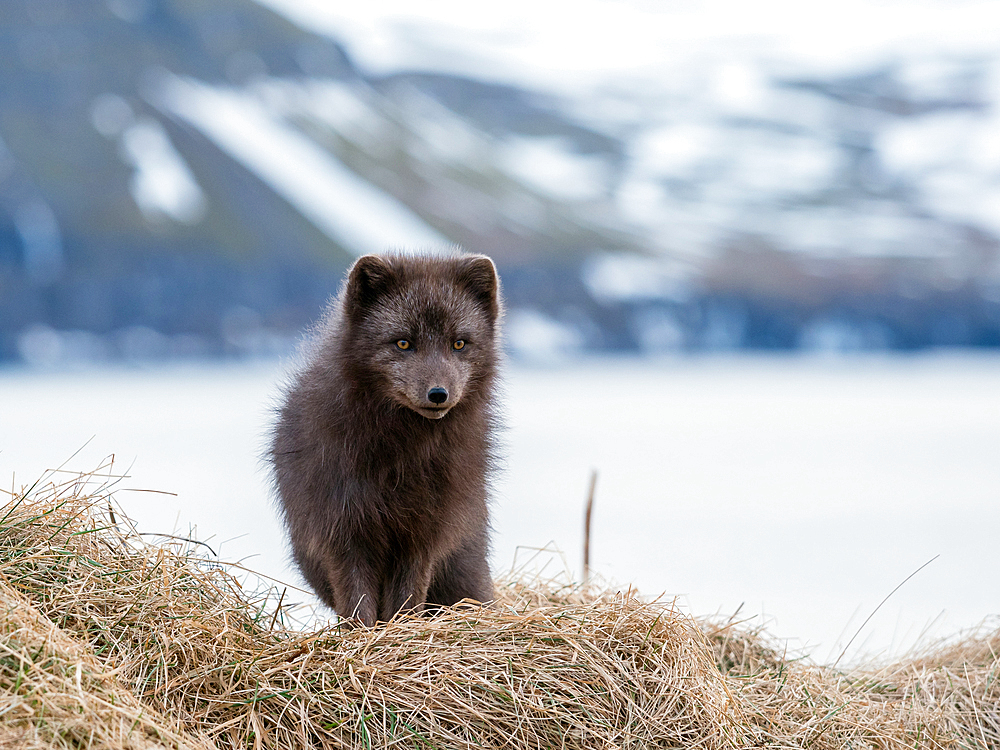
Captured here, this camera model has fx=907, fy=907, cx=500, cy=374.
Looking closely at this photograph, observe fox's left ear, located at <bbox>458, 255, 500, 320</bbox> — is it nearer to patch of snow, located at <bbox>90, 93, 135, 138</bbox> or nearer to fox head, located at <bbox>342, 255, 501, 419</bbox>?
fox head, located at <bbox>342, 255, 501, 419</bbox>

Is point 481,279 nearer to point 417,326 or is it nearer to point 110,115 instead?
point 417,326

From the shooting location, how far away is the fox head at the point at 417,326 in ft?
13.4

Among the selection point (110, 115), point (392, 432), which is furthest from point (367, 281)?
point (110, 115)

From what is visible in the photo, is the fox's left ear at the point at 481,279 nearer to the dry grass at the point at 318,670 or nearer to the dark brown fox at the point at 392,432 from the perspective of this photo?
the dark brown fox at the point at 392,432

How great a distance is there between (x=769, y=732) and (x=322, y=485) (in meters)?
2.29

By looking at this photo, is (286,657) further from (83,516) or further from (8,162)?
(8,162)

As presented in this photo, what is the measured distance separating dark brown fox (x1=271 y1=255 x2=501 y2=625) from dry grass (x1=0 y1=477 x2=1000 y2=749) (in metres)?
0.48

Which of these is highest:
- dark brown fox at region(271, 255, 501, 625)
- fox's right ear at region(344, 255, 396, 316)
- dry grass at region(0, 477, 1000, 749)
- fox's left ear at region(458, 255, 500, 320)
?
fox's left ear at region(458, 255, 500, 320)

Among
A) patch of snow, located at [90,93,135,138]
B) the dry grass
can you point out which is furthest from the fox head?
patch of snow, located at [90,93,135,138]

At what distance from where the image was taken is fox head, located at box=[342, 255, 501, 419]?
4094mm

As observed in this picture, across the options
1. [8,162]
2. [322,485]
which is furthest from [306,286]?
[322,485]

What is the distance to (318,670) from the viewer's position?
3508 millimetres

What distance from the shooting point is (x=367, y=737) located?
3.24 metres

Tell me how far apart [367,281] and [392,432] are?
73 cm
